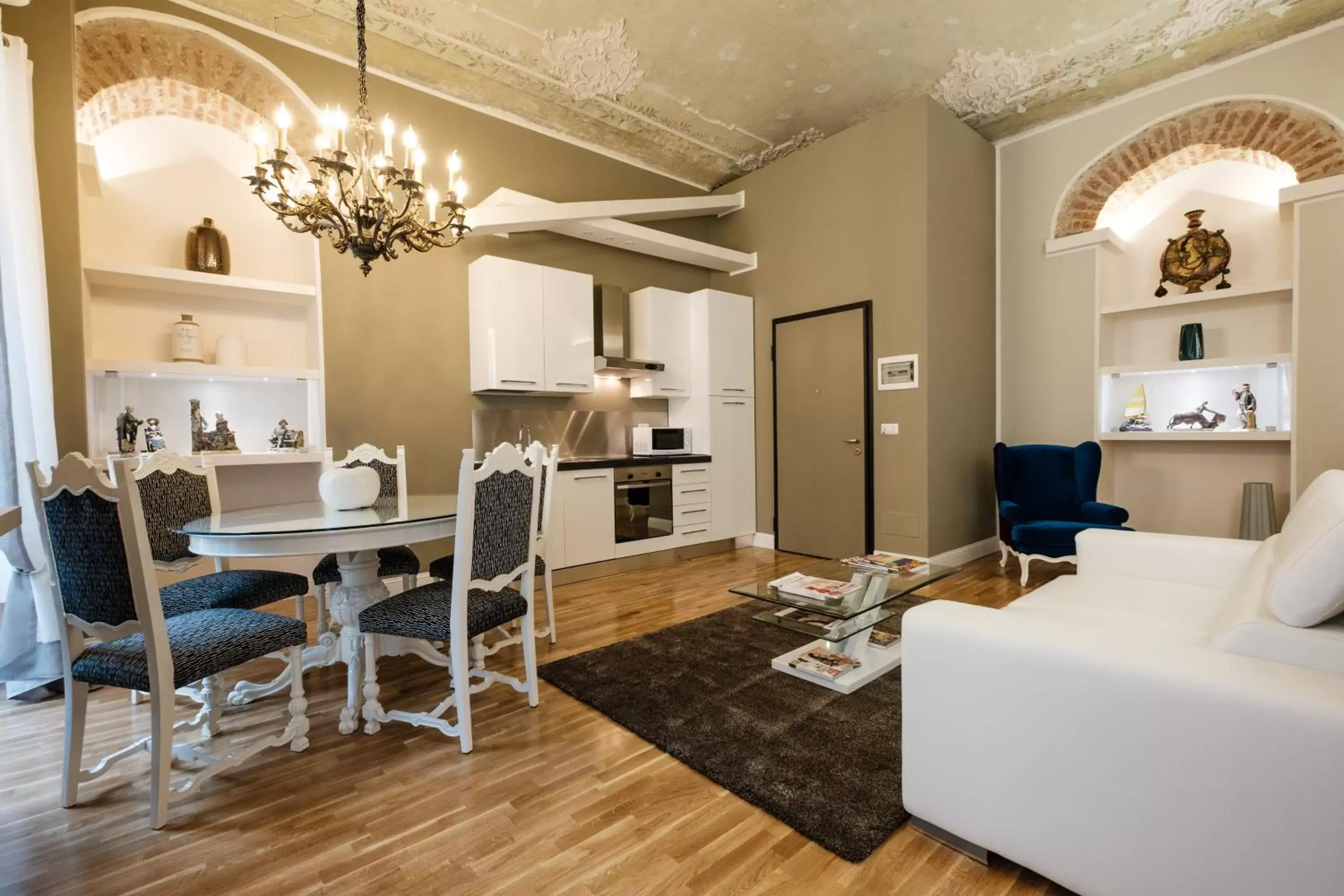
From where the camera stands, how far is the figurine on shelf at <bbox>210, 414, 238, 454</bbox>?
3.55 m

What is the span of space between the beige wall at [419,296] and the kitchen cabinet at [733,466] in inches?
51.3

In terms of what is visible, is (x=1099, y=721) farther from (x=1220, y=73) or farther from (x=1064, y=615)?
(x=1220, y=73)

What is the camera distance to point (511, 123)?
14.9ft

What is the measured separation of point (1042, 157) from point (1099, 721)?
5.08 m

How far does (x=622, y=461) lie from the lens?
15.2 ft

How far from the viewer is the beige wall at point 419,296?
3.77 meters

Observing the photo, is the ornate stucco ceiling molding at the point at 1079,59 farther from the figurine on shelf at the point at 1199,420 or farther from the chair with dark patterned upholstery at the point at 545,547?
the chair with dark patterned upholstery at the point at 545,547

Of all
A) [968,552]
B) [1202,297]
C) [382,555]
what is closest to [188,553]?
[382,555]

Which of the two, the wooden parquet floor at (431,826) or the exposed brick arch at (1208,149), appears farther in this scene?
the exposed brick arch at (1208,149)

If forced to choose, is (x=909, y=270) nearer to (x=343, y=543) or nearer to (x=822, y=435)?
(x=822, y=435)

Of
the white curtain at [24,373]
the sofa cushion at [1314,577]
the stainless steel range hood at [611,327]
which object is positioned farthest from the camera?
the stainless steel range hood at [611,327]

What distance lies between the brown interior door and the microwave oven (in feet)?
2.95

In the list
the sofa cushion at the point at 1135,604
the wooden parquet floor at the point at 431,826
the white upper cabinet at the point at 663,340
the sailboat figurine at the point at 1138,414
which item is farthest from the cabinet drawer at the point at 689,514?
the sailboat figurine at the point at 1138,414

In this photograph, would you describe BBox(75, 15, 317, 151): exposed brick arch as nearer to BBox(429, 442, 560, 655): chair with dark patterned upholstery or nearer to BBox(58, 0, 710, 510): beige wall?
BBox(58, 0, 710, 510): beige wall
